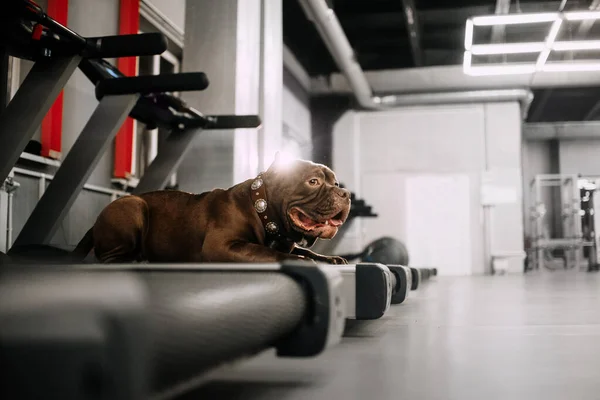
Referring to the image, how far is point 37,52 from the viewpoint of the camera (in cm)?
206

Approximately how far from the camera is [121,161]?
370 centimetres

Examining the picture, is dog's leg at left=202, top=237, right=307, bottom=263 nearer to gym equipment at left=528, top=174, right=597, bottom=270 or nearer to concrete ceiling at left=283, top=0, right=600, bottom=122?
concrete ceiling at left=283, top=0, right=600, bottom=122

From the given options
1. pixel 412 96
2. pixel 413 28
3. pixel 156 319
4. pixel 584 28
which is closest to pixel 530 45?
pixel 413 28

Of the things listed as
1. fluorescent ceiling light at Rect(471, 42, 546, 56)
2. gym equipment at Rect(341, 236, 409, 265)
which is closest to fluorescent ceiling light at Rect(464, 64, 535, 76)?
fluorescent ceiling light at Rect(471, 42, 546, 56)

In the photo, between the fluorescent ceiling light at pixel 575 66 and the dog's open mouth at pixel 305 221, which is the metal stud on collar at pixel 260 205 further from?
the fluorescent ceiling light at pixel 575 66

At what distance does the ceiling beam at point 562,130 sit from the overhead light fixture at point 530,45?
6.15m

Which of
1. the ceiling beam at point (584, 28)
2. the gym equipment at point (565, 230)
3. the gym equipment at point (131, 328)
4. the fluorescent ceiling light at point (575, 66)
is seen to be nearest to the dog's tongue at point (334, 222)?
the gym equipment at point (131, 328)

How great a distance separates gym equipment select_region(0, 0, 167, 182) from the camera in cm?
191

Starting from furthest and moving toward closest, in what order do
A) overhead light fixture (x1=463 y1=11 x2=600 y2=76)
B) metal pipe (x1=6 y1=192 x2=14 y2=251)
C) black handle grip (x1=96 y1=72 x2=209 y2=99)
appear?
1. overhead light fixture (x1=463 y1=11 x2=600 y2=76)
2. metal pipe (x1=6 y1=192 x2=14 y2=251)
3. black handle grip (x1=96 y1=72 x2=209 y2=99)

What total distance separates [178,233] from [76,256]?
392mm

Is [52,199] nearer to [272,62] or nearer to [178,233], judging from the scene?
[178,233]

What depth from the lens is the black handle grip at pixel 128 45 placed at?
2.07 meters

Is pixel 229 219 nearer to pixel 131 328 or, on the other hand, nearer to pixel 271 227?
pixel 271 227

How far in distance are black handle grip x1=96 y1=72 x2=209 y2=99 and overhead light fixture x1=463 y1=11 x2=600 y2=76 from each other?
11.7 ft
